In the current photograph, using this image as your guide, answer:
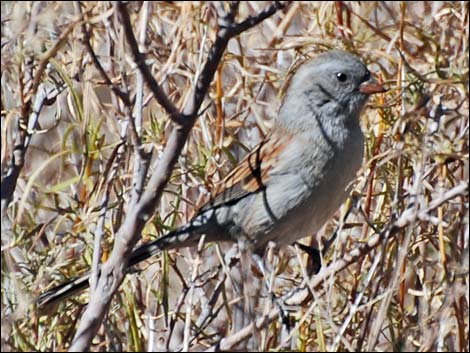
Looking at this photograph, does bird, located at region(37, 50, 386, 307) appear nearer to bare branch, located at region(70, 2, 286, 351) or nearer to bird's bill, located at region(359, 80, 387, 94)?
bird's bill, located at region(359, 80, 387, 94)

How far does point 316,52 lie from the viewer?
3.98 meters

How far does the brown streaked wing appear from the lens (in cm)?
381

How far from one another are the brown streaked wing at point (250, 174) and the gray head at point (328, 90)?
93 millimetres

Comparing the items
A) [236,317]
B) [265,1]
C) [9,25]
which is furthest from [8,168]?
[265,1]

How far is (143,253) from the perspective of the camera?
3.58 metres

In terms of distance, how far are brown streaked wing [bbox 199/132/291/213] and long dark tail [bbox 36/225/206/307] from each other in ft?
0.60

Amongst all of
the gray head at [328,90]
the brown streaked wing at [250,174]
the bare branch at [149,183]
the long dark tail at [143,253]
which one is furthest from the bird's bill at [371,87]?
the bare branch at [149,183]

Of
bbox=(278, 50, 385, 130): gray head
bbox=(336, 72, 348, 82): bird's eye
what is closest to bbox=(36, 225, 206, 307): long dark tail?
bbox=(278, 50, 385, 130): gray head

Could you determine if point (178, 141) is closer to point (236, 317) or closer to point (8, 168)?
point (8, 168)

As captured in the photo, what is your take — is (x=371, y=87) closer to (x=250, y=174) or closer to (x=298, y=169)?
(x=298, y=169)

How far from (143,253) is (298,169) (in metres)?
0.64

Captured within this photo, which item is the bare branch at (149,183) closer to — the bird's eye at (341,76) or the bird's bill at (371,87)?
the bird's bill at (371,87)

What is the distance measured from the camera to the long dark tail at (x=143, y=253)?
3.25 meters

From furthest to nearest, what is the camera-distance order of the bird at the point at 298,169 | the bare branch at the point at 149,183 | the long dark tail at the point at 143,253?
the bird at the point at 298,169 < the long dark tail at the point at 143,253 < the bare branch at the point at 149,183
